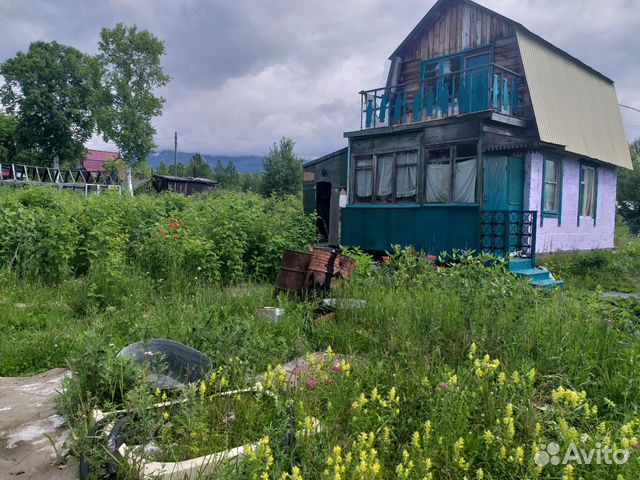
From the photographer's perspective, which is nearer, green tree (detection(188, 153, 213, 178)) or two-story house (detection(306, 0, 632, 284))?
two-story house (detection(306, 0, 632, 284))

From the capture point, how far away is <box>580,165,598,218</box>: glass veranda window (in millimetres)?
13266

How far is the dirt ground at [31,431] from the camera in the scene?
2.52m

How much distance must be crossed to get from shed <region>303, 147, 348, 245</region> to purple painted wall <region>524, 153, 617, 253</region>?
5582mm

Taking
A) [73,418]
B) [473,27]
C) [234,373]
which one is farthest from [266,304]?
[473,27]

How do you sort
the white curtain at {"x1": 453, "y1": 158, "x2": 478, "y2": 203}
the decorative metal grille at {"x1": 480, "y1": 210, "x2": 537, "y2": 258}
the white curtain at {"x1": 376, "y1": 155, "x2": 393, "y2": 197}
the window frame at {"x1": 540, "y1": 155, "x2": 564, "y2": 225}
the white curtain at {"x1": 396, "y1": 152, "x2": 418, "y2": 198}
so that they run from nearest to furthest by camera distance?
the decorative metal grille at {"x1": 480, "y1": 210, "x2": 537, "y2": 258}, the white curtain at {"x1": 453, "y1": 158, "x2": 478, "y2": 203}, the window frame at {"x1": 540, "y1": 155, "x2": 564, "y2": 225}, the white curtain at {"x1": 396, "y1": 152, "x2": 418, "y2": 198}, the white curtain at {"x1": 376, "y1": 155, "x2": 393, "y2": 197}

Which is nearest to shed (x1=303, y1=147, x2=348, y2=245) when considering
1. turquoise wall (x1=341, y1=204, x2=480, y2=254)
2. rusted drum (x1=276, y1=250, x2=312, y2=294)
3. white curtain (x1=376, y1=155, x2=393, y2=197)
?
turquoise wall (x1=341, y1=204, x2=480, y2=254)

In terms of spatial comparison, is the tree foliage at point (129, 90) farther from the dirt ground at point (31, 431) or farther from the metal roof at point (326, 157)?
the dirt ground at point (31, 431)

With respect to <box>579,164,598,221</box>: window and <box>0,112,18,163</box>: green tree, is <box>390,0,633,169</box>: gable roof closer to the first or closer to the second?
<box>579,164,598,221</box>: window

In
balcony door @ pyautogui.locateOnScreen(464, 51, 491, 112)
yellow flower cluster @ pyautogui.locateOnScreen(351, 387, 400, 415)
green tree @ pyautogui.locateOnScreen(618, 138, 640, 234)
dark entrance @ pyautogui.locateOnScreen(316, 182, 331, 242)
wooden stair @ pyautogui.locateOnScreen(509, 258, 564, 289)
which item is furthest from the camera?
green tree @ pyautogui.locateOnScreen(618, 138, 640, 234)

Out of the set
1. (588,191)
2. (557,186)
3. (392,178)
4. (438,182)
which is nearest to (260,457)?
(438,182)

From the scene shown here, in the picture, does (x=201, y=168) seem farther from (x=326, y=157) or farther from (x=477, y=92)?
(x=477, y=92)

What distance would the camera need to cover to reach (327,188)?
15.4 metres

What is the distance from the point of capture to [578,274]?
10.7 meters

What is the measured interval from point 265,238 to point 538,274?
18.4 ft
